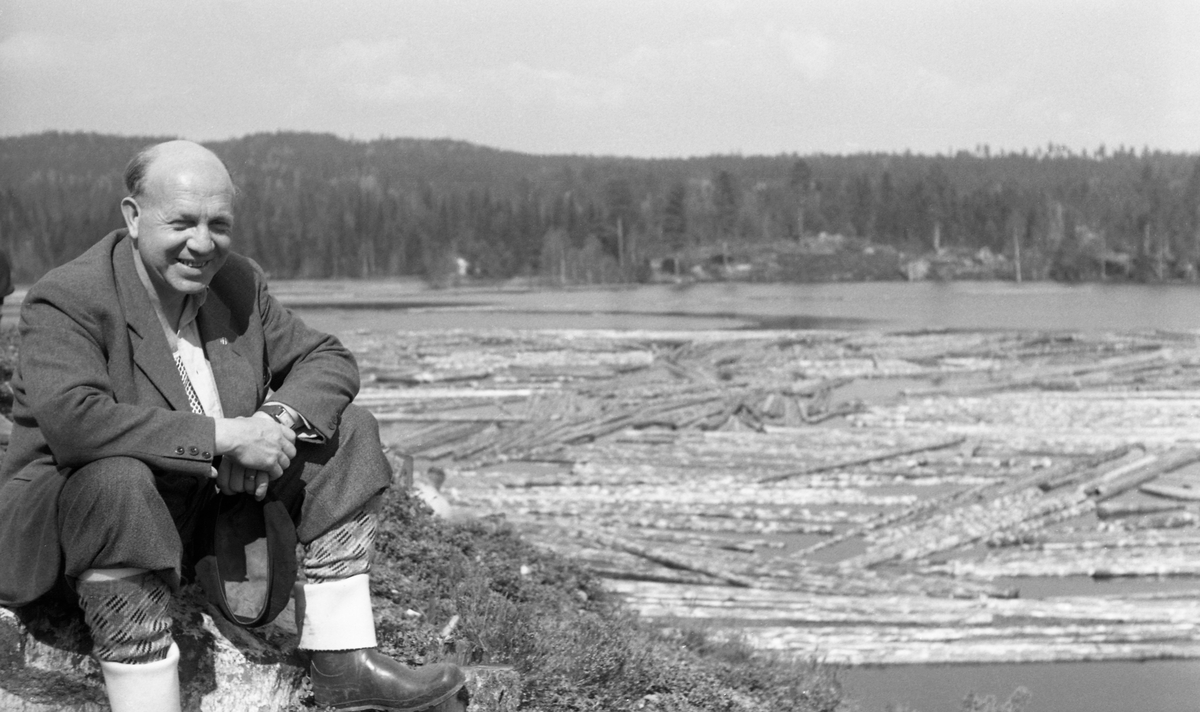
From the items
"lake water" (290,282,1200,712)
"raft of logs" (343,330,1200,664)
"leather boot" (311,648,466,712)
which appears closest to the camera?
"leather boot" (311,648,466,712)

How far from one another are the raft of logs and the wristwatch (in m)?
4.78

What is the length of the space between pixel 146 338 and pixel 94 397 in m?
0.30

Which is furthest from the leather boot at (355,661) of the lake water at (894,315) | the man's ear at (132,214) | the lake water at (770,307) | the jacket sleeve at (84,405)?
the lake water at (770,307)

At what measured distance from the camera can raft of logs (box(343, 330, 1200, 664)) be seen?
8727 millimetres

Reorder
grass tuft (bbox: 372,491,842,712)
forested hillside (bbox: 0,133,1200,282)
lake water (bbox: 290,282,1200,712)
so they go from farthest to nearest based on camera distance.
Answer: forested hillside (bbox: 0,133,1200,282) → lake water (bbox: 290,282,1200,712) → grass tuft (bbox: 372,491,842,712)

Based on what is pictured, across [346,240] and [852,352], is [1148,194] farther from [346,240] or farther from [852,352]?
[852,352]

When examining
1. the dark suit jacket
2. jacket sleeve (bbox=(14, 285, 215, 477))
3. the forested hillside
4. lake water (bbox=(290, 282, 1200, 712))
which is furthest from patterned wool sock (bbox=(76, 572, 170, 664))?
the forested hillside

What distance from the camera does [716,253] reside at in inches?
4358

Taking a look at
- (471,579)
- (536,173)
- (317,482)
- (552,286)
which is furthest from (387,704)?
(536,173)

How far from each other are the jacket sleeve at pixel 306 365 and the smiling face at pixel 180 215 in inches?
14.4

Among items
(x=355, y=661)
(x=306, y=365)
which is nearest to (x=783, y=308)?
(x=306, y=365)

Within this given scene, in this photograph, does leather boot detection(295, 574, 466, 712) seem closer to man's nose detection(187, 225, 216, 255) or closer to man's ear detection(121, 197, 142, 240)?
man's nose detection(187, 225, 216, 255)

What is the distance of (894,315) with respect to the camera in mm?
50625

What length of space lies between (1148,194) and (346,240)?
74.7m
